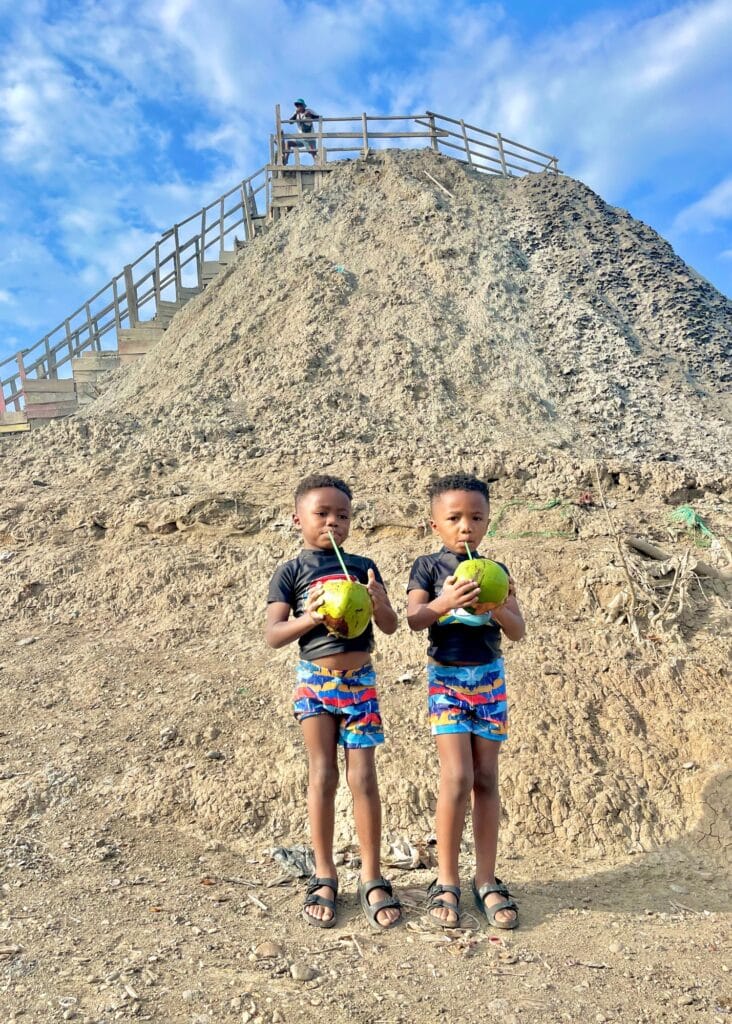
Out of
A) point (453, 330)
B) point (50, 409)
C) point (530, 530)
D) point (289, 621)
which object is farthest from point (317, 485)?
point (50, 409)

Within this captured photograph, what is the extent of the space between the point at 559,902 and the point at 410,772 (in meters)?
1.20

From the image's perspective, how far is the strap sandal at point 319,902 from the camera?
248 centimetres

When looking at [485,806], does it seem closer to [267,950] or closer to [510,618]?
[510,618]

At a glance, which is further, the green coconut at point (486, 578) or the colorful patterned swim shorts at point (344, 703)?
the colorful patterned swim shorts at point (344, 703)

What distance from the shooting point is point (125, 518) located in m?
7.04

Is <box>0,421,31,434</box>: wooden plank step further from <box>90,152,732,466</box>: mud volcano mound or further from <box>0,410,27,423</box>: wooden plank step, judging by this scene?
<box>90,152,732,466</box>: mud volcano mound

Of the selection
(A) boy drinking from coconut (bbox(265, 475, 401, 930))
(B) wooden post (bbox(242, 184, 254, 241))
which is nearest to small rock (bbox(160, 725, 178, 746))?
(A) boy drinking from coconut (bbox(265, 475, 401, 930))

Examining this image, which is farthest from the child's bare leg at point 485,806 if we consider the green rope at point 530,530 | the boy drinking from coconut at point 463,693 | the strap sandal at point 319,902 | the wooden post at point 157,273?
the wooden post at point 157,273

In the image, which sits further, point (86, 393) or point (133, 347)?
point (133, 347)

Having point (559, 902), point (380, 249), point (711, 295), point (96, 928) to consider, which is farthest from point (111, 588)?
point (711, 295)

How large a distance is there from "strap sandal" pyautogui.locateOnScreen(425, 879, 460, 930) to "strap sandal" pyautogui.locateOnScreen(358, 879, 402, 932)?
4.6 inches

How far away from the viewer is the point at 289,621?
2.73 m

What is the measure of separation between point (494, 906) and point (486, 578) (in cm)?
118

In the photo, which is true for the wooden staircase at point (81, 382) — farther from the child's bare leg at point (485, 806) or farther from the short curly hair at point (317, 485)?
the child's bare leg at point (485, 806)
